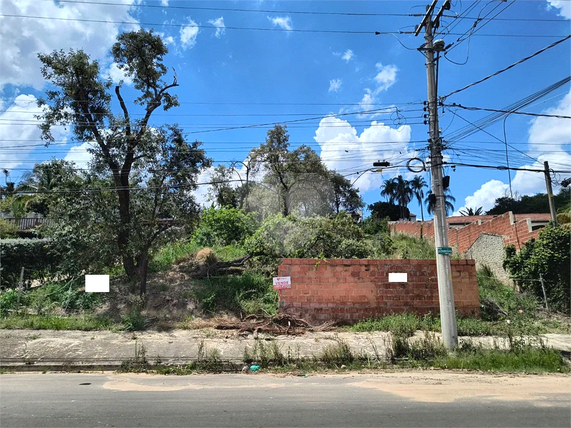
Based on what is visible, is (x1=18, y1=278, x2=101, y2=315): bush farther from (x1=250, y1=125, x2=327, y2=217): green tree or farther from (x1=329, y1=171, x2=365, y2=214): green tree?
(x1=329, y1=171, x2=365, y2=214): green tree

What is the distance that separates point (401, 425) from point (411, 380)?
256 cm

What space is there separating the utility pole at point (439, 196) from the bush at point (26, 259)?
533 inches

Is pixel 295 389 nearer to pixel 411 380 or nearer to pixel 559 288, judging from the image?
pixel 411 380

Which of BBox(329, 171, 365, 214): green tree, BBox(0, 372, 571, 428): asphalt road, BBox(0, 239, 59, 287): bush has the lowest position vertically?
BBox(0, 372, 571, 428): asphalt road

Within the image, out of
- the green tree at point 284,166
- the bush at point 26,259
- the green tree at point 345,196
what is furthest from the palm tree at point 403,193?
the bush at point 26,259

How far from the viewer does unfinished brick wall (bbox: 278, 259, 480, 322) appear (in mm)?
11359

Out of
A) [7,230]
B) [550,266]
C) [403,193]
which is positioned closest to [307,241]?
[550,266]

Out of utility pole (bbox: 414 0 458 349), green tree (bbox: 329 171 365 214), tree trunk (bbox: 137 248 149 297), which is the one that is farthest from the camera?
green tree (bbox: 329 171 365 214)

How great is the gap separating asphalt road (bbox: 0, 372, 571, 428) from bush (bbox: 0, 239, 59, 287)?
25.8ft

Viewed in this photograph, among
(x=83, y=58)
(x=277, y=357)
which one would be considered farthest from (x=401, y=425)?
(x=83, y=58)

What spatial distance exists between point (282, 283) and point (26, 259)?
33.3 ft

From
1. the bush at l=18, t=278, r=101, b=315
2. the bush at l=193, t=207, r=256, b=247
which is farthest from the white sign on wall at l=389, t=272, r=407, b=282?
the bush at l=193, t=207, r=256, b=247

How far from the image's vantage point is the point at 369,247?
15.1 metres

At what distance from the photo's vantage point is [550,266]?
12906 mm
